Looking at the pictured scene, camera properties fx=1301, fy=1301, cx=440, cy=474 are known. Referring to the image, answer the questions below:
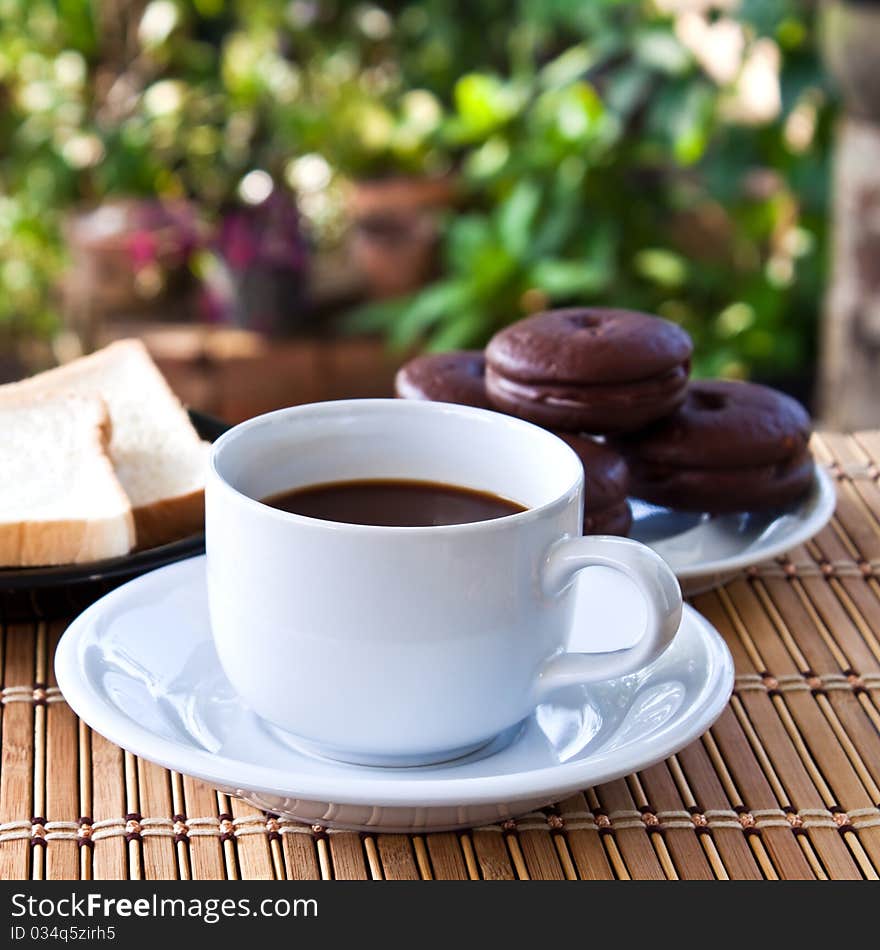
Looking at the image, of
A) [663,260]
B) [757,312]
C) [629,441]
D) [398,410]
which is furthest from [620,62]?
[398,410]

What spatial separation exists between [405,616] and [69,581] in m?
0.27

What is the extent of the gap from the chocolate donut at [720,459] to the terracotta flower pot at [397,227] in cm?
238

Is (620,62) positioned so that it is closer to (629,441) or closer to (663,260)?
(663,260)

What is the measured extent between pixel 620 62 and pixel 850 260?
941 mm

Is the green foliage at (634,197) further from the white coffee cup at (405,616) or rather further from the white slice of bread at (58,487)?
the white coffee cup at (405,616)

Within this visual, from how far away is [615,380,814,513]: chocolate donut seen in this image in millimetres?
960

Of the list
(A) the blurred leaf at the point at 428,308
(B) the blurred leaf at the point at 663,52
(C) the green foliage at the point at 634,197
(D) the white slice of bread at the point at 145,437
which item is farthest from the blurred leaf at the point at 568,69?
(D) the white slice of bread at the point at 145,437

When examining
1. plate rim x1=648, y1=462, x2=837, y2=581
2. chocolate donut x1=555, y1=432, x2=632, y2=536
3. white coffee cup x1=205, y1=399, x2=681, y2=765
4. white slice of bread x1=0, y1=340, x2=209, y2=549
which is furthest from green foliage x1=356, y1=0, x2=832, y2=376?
white coffee cup x1=205, y1=399, x2=681, y2=765

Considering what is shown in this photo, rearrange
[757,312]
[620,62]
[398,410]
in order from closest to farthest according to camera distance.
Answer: [398,410]
[757,312]
[620,62]

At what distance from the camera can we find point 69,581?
788mm

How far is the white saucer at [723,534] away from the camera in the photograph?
876 millimetres

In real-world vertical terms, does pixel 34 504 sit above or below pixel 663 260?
above

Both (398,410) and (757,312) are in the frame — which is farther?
(757,312)

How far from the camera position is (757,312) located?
3.05m
